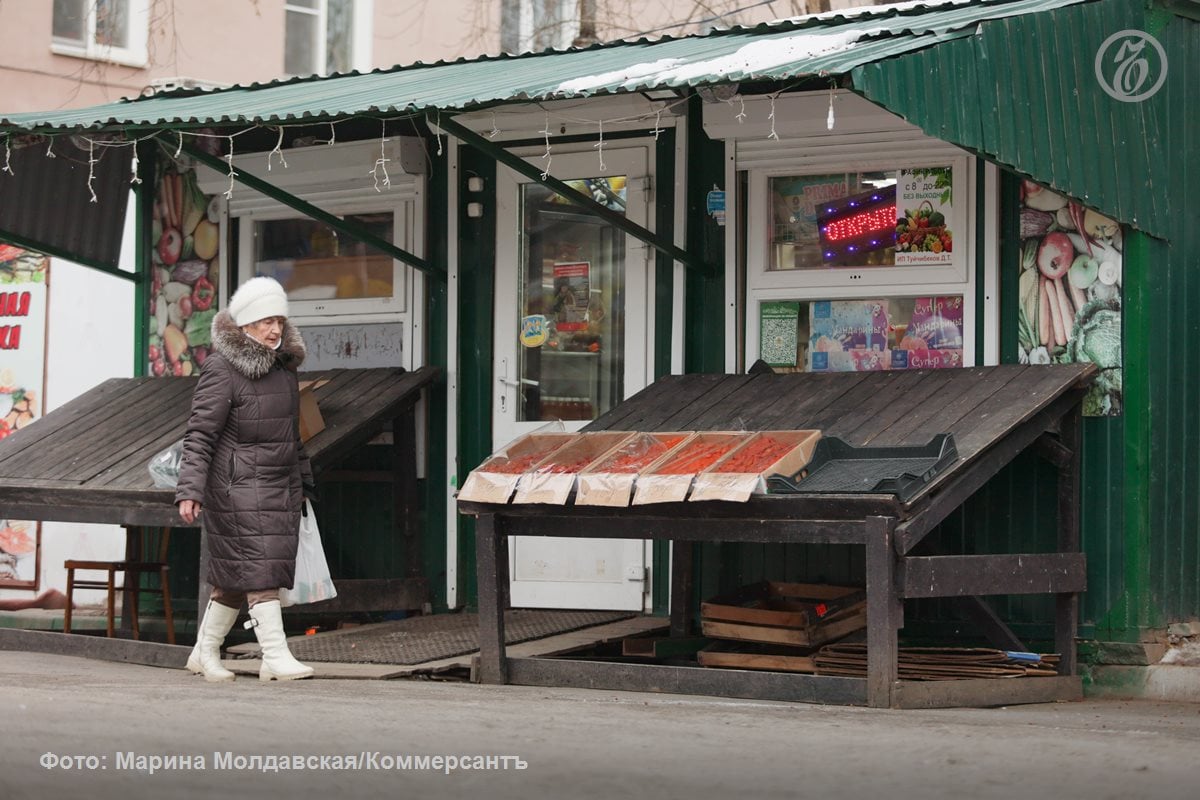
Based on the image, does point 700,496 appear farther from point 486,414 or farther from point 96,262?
point 96,262

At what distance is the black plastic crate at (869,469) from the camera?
7816 mm

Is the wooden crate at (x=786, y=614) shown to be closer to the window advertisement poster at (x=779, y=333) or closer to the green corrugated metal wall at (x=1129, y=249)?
the green corrugated metal wall at (x=1129, y=249)

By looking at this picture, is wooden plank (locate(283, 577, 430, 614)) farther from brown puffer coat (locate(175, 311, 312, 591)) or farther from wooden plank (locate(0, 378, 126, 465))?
wooden plank (locate(0, 378, 126, 465))

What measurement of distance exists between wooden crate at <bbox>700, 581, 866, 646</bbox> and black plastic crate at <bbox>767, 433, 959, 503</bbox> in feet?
3.53

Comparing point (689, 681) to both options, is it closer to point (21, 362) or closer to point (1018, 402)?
point (1018, 402)

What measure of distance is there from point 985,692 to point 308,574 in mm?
3304

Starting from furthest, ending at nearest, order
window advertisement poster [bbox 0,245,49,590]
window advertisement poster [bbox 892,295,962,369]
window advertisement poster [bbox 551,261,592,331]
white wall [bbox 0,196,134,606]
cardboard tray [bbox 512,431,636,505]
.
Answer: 1. window advertisement poster [bbox 0,245,49,590]
2. white wall [bbox 0,196,134,606]
3. window advertisement poster [bbox 551,261,592,331]
4. window advertisement poster [bbox 892,295,962,369]
5. cardboard tray [bbox 512,431,636,505]

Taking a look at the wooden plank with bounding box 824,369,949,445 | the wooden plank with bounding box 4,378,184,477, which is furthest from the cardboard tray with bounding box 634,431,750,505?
the wooden plank with bounding box 4,378,184,477

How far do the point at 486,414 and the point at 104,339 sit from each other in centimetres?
→ 355

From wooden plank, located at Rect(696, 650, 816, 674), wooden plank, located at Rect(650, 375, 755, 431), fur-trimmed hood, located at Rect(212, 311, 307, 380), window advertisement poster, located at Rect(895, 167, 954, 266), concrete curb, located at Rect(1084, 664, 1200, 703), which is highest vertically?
window advertisement poster, located at Rect(895, 167, 954, 266)

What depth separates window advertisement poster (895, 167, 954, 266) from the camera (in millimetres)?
9609

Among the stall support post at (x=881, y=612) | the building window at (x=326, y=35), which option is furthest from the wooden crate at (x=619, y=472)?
the building window at (x=326, y=35)

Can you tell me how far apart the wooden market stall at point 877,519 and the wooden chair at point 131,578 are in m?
3.15

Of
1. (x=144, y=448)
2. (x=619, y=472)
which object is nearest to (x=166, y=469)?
(x=144, y=448)
